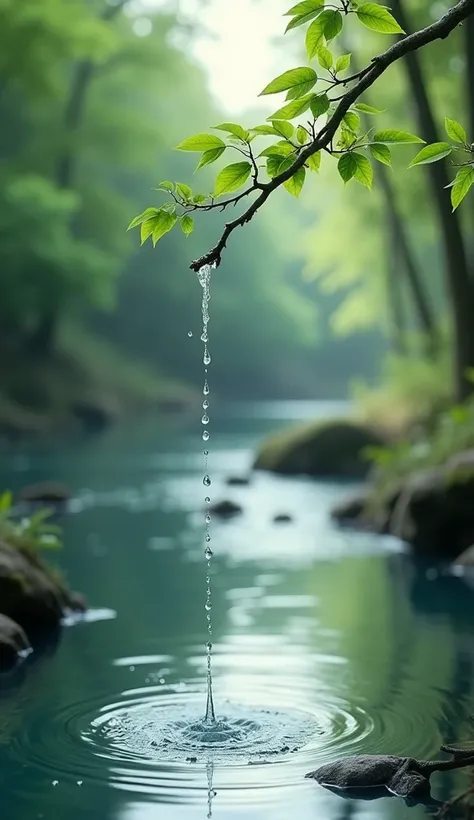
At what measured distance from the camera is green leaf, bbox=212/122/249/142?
9.53ft

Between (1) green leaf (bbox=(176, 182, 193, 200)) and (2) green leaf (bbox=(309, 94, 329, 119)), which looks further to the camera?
(1) green leaf (bbox=(176, 182, 193, 200))

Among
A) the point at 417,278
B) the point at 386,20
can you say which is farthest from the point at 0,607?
the point at 417,278

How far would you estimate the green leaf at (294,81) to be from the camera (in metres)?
2.83

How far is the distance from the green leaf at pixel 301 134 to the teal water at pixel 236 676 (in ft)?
7.43

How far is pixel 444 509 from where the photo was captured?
1049cm

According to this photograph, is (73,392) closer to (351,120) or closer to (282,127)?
(351,120)

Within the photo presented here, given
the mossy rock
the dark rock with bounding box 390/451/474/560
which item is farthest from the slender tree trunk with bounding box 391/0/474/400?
the mossy rock

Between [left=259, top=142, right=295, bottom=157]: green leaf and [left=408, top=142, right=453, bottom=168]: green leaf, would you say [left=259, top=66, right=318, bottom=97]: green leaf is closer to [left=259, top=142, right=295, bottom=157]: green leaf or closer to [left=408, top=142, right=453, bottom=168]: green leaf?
[left=259, top=142, right=295, bottom=157]: green leaf

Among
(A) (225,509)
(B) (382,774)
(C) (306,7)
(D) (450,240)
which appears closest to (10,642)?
(B) (382,774)

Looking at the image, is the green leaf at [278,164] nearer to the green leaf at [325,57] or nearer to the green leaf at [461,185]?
the green leaf at [325,57]

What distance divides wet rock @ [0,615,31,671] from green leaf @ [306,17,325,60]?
435 cm

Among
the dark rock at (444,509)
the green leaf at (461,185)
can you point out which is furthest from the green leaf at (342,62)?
the dark rock at (444,509)

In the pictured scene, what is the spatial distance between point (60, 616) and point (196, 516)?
6048 mm

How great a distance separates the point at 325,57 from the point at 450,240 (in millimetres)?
10545
